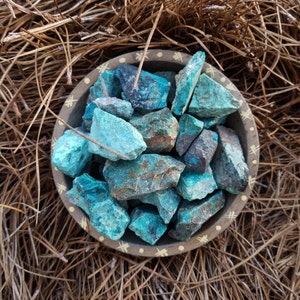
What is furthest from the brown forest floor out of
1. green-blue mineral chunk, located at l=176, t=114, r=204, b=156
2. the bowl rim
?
green-blue mineral chunk, located at l=176, t=114, r=204, b=156

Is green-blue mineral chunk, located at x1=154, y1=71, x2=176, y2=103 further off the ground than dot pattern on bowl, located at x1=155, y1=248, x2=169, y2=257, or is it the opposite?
green-blue mineral chunk, located at x1=154, y1=71, x2=176, y2=103

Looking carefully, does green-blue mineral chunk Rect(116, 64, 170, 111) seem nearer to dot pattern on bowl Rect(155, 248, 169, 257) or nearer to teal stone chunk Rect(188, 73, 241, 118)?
teal stone chunk Rect(188, 73, 241, 118)

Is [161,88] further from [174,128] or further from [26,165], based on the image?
[26,165]

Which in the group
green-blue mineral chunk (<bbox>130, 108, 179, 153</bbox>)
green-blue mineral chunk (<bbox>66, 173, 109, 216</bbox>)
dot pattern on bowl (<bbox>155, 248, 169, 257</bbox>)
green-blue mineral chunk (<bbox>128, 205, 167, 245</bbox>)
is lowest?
dot pattern on bowl (<bbox>155, 248, 169, 257</bbox>)

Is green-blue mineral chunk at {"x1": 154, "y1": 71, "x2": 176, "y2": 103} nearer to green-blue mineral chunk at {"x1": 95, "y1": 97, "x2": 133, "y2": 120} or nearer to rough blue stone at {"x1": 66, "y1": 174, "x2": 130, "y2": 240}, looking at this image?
green-blue mineral chunk at {"x1": 95, "y1": 97, "x2": 133, "y2": 120}

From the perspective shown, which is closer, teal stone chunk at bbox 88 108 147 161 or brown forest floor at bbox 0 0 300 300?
teal stone chunk at bbox 88 108 147 161

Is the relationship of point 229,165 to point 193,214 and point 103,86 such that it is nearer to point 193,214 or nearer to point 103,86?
point 193,214

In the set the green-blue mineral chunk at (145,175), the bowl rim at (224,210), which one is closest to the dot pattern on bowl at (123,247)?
the bowl rim at (224,210)

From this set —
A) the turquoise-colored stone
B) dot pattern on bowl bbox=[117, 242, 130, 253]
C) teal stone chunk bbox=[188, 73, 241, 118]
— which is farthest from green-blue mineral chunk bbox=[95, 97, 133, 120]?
dot pattern on bowl bbox=[117, 242, 130, 253]
